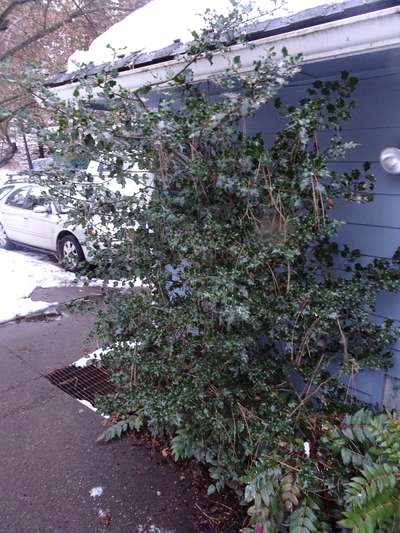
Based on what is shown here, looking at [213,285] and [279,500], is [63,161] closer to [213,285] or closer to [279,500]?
[213,285]

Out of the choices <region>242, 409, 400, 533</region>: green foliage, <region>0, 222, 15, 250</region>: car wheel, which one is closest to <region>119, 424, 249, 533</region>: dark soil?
<region>242, 409, 400, 533</region>: green foliage

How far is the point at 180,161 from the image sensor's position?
2.72 meters

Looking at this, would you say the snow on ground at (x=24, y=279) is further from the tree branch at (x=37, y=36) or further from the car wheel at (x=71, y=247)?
the tree branch at (x=37, y=36)

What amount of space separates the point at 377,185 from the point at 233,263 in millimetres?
1299

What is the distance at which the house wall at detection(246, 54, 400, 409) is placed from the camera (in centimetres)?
268

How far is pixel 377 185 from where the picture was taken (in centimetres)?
283

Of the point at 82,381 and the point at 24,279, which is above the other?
the point at 24,279

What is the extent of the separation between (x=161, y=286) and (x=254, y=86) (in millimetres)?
1541

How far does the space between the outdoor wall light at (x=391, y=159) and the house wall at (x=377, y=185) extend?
0.43ft

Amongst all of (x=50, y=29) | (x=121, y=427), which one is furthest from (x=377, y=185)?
(x=50, y=29)

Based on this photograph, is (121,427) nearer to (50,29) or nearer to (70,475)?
(70,475)

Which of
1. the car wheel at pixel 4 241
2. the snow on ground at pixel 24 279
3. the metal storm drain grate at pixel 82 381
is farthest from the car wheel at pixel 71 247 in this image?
the metal storm drain grate at pixel 82 381

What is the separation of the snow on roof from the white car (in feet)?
13.1

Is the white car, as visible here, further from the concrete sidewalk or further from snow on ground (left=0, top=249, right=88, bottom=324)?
the concrete sidewalk
